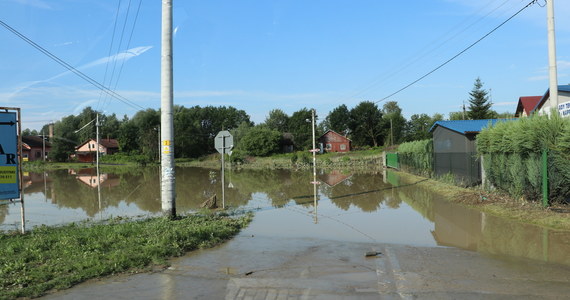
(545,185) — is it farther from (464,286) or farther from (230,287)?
(230,287)

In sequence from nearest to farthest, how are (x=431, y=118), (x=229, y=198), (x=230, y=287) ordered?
(x=230, y=287) → (x=229, y=198) → (x=431, y=118)

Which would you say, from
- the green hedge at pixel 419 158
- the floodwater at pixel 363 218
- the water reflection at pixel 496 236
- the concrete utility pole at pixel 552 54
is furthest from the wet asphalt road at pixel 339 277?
the green hedge at pixel 419 158

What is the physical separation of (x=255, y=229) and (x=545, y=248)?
6.78 meters

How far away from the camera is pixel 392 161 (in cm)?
4594

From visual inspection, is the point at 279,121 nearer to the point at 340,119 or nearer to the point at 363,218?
the point at 340,119

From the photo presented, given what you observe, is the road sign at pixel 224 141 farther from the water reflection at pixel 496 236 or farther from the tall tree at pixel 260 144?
the tall tree at pixel 260 144

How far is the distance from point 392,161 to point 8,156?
4000cm

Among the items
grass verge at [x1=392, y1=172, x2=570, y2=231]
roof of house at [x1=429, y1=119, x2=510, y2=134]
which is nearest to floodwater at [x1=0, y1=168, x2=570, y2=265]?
grass verge at [x1=392, y1=172, x2=570, y2=231]

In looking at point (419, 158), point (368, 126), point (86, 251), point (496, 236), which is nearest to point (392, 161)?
point (419, 158)

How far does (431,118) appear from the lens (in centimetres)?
11188

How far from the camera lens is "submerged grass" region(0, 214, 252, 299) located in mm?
6270

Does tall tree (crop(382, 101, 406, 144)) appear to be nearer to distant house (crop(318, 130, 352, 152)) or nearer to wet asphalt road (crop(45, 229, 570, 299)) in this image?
distant house (crop(318, 130, 352, 152))

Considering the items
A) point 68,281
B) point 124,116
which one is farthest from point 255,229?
point 124,116

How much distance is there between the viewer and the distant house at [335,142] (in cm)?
8950
